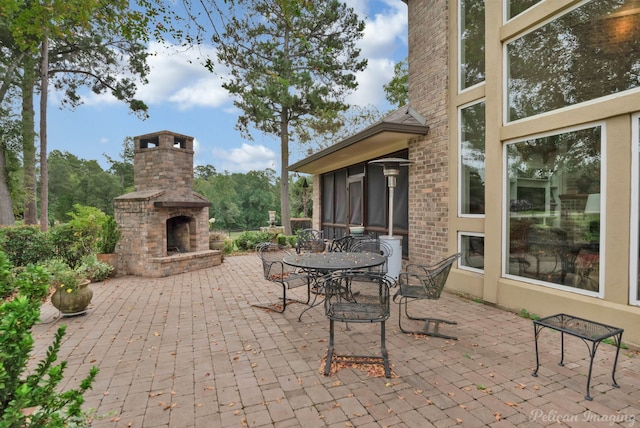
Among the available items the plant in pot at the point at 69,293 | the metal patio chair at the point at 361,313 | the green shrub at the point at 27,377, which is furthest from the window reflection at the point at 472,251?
the plant in pot at the point at 69,293

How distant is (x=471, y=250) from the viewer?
5.02 meters

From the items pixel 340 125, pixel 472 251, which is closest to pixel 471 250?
pixel 472 251

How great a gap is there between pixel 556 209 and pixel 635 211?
2.58 ft

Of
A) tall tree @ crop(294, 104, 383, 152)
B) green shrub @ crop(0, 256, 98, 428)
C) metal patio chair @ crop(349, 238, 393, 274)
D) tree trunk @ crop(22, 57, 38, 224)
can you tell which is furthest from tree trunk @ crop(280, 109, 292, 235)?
green shrub @ crop(0, 256, 98, 428)

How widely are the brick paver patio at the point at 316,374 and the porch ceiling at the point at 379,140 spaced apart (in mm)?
2928

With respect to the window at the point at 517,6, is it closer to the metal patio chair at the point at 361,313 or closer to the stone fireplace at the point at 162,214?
the metal patio chair at the point at 361,313

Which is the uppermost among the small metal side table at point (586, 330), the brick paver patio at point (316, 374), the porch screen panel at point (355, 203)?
the porch screen panel at point (355, 203)

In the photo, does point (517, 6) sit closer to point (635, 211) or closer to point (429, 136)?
point (429, 136)

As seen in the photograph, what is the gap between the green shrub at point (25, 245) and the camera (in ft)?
20.4

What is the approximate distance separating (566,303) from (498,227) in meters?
1.20

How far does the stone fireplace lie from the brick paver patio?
269cm

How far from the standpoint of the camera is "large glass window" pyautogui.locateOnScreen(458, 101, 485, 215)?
4.80 meters

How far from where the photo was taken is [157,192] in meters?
7.12

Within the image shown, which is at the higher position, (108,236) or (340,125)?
(340,125)
